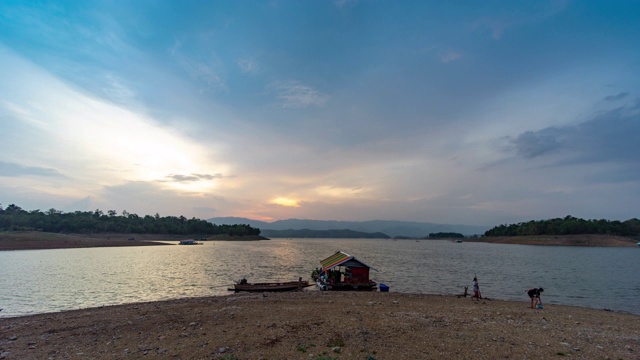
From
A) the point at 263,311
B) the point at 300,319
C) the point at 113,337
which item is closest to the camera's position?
the point at 113,337

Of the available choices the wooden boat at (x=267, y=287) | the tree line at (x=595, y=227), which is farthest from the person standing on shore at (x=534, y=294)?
the tree line at (x=595, y=227)

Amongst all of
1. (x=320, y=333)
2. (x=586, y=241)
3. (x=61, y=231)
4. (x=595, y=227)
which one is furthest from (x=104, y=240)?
(x=595, y=227)

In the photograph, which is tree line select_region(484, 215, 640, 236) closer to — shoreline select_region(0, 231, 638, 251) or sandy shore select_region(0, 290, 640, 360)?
shoreline select_region(0, 231, 638, 251)

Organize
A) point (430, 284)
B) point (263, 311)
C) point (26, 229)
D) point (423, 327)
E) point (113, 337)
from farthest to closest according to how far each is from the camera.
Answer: point (26, 229) < point (430, 284) < point (263, 311) < point (423, 327) < point (113, 337)

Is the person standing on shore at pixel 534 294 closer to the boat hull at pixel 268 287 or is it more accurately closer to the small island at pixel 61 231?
the boat hull at pixel 268 287

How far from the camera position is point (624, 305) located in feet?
95.6

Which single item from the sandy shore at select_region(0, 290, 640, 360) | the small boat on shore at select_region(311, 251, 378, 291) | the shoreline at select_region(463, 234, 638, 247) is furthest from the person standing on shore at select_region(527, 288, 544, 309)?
the shoreline at select_region(463, 234, 638, 247)

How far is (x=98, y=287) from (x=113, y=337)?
27723 millimetres

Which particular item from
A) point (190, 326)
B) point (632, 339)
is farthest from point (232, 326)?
point (632, 339)

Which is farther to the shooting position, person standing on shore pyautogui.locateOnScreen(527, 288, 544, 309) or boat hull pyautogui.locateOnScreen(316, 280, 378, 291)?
boat hull pyautogui.locateOnScreen(316, 280, 378, 291)

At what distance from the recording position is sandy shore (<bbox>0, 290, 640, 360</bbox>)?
12500 mm

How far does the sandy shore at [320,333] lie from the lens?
492 inches

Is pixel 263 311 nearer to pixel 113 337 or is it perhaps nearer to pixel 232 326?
pixel 232 326

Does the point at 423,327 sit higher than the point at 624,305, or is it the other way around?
the point at 423,327
